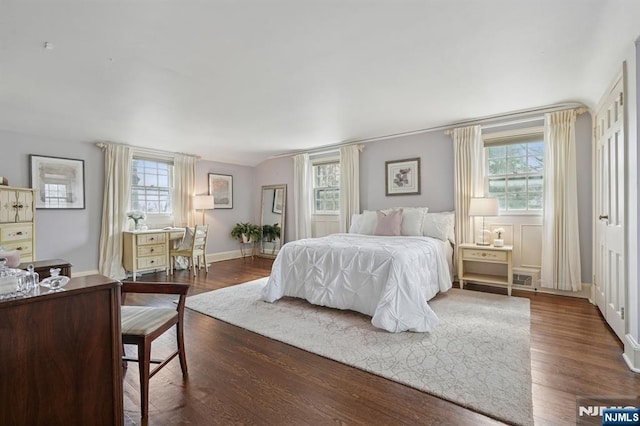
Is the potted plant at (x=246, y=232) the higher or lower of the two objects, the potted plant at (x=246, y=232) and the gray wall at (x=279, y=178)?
the lower

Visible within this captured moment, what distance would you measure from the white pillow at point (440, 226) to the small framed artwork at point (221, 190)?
4.62m

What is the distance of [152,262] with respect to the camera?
5.28 meters

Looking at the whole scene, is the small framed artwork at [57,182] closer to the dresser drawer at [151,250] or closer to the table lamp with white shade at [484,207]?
the dresser drawer at [151,250]

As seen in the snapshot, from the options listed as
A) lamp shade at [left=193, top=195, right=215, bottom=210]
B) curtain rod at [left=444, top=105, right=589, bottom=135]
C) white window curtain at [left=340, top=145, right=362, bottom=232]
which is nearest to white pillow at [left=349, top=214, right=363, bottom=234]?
white window curtain at [left=340, top=145, right=362, bottom=232]

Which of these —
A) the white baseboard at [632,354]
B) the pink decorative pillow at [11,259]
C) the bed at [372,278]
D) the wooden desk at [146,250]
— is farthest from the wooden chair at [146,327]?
the wooden desk at [146,250]

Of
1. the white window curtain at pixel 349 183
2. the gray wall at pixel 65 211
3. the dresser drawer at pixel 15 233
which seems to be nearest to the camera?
the dresser drawer at pixel 15 233

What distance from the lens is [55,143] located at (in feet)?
15.5

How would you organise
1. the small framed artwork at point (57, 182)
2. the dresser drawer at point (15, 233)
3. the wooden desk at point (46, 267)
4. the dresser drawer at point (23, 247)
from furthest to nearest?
the small framed artwork at point (57, 182), the dresser drawer at point (23, 247), the dresser drawer at point (15, 233), the wooden desk at point (46, 267)

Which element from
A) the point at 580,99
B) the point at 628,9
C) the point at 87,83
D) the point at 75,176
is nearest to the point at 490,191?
the point at 580,99

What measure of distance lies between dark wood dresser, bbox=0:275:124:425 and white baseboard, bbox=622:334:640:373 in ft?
10.2

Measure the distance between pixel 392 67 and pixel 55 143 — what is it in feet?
17.1

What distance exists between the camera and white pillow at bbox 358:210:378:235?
475 cm

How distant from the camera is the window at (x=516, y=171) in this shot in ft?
13.4

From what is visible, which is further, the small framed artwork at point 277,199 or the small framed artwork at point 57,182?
the small framed artwork at point 277,199
